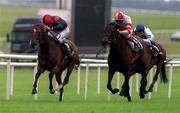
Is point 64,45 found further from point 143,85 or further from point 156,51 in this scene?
point 156,51

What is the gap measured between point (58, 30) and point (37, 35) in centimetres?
124

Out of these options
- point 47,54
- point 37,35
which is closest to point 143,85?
point 47,54

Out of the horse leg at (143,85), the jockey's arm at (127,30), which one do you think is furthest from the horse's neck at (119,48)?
the horse leg at (143,85)

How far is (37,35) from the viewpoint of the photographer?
47.9 ft

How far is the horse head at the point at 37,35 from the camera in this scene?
567 inches

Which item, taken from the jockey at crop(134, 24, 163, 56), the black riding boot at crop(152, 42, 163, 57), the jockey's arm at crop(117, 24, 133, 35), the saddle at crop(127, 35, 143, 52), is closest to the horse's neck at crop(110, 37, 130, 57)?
the jockey's arm at crop(117, 24, 133, 35)

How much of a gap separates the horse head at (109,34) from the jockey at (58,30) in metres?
1.31

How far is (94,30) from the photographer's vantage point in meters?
37.3

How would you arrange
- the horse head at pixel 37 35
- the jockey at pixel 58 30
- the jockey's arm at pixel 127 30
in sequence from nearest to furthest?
the horse head at pixel 37 35 → the jockey's arm at pixel 127 30 → the jockey at pixel 58 30

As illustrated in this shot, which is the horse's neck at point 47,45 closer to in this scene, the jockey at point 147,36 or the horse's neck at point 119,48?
the horse's neck at point 119,48

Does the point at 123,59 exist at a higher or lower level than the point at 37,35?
lower

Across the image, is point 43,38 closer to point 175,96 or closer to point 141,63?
point 141,63

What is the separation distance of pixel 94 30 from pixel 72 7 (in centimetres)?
152

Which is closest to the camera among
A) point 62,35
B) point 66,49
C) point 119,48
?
point 119,48
